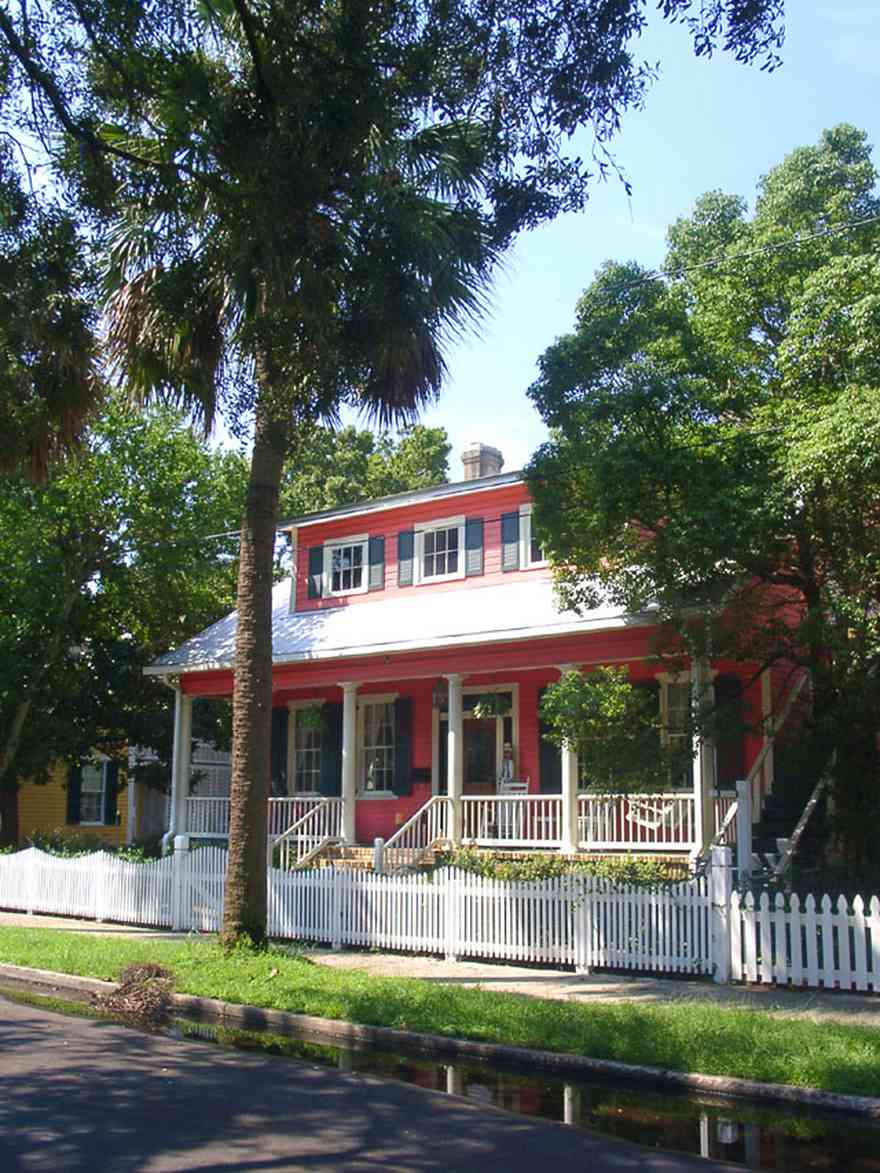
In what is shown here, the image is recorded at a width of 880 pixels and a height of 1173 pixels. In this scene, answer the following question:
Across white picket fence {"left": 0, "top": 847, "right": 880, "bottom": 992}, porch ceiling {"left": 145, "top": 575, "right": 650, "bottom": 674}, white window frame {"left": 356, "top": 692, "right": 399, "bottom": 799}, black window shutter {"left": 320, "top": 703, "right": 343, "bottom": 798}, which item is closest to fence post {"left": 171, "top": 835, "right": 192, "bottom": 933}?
white picket fence {"left": 0, "top": 847, "right": 880, "bottom": 992}

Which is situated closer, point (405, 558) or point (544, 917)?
point (544, 917)

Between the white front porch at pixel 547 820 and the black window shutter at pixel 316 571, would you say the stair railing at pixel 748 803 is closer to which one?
the white front porch at pixel 547 820

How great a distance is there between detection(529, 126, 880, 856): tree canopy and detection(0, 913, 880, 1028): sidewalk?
284cm

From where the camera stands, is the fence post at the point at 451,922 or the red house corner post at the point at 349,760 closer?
the fence post at the point at 451,922

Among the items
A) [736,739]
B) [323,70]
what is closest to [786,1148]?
[736,739]

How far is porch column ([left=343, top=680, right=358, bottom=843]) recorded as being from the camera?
71.9 feet

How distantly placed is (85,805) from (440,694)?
1404 centimetres

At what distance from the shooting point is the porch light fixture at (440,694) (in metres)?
→ 23.0

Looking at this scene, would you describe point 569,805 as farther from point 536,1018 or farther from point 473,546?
point 536,1018

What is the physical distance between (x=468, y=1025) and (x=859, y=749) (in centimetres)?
620

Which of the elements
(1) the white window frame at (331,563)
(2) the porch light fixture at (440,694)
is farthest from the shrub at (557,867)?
(1) the white window frame at (331,563)

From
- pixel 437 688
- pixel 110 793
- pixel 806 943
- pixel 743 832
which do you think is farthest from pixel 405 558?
pixel 110 793

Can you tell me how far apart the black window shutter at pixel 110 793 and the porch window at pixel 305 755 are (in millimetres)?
9374

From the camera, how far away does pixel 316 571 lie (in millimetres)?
25812
